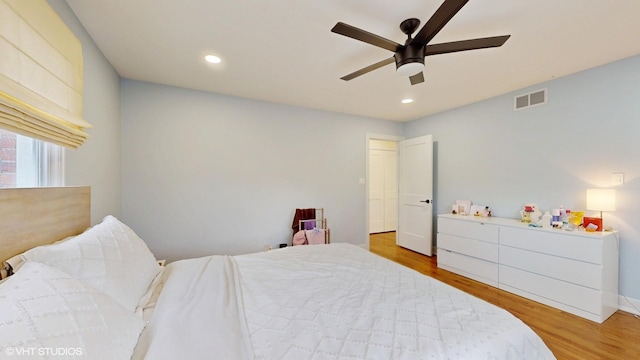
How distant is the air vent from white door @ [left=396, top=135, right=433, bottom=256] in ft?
3.76

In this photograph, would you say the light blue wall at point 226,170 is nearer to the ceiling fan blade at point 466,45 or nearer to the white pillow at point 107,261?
the white pillow at point 107,261

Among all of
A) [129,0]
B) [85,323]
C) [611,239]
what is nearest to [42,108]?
[129,0]

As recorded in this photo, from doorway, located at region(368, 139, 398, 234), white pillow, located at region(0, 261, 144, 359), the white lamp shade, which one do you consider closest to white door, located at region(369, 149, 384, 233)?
doorway, located at region(368, 139, 398, 234)

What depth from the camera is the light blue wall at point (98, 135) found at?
1676 millimetres

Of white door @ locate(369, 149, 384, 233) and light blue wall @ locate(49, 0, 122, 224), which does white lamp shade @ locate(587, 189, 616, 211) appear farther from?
light blue wall @ locate(49, 0, 122, 224)

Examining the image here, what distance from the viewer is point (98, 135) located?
2.07m

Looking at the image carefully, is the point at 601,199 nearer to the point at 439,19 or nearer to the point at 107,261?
the point at 439,19

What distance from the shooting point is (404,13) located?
163cm

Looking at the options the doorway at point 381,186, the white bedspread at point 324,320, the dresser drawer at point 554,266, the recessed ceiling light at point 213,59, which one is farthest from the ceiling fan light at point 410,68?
the doorway at point 381,186

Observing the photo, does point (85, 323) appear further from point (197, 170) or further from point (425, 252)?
point (425, 252)

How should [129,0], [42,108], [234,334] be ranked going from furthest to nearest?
[129,0], [42,108], [234,334]

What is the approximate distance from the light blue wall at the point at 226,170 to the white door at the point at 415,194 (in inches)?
39.1

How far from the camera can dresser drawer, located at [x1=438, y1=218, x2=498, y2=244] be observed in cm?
286

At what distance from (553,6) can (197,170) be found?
11.9 ft
